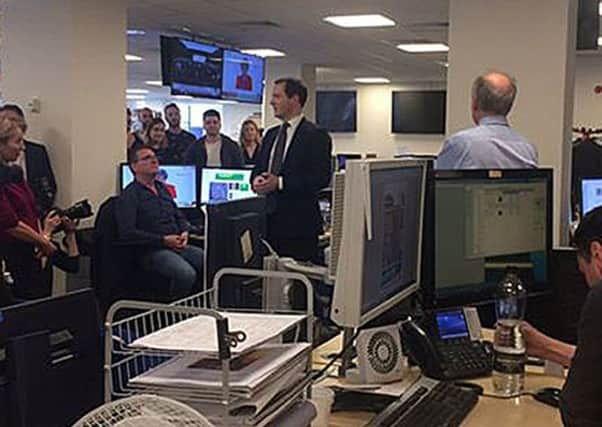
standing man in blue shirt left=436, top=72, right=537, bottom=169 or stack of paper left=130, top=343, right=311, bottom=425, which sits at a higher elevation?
standing man in blue shirt left=436, top=72, right=537, bottom=169

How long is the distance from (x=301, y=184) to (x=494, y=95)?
1338 mm

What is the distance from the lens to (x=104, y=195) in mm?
5922

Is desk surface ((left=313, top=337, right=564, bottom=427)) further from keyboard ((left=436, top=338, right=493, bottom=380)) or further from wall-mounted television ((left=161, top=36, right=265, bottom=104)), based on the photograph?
wall-mounted television ((left=161, top=36, right=265, bottom=104))

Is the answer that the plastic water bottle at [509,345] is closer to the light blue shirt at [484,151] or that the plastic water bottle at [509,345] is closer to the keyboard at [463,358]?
the keyboard at [463,358]

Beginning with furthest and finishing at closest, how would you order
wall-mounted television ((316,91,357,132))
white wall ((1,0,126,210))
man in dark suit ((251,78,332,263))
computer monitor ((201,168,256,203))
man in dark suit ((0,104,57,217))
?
wall-mounted television ((316,91,357,132))
computer monitor ((201,168,256,203))
white wall ((1,0,126,210))
man in dark suit ((0,104,57,217))
man in dark suit ((251,78,332,263))

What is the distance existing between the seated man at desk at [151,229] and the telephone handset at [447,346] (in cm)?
307

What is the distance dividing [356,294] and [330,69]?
36.3ft

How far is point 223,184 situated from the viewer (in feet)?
21.4

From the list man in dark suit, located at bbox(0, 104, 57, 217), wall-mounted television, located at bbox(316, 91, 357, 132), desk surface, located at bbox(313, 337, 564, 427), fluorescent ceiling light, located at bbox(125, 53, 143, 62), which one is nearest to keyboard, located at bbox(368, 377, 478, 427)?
desk surface, located at bbox(313, 337, 564, 427)

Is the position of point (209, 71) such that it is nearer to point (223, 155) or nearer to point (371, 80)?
point (223, 155)

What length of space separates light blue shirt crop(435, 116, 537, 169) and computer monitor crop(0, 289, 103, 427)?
2003 mm

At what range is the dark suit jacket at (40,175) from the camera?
5430 mm

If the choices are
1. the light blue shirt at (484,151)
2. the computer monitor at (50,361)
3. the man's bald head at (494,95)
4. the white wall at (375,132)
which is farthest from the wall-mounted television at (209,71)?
the white wall at (375,132)

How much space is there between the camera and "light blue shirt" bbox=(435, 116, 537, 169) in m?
3.38
